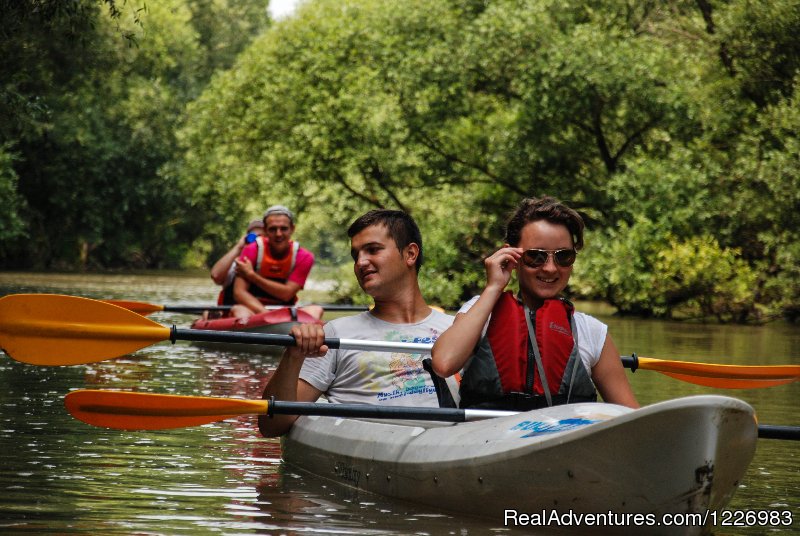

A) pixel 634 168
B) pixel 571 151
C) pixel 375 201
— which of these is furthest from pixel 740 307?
pixel 375 201

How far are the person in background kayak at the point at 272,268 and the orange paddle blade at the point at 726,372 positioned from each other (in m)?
6.35

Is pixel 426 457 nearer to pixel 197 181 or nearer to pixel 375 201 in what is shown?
pixel 375 201

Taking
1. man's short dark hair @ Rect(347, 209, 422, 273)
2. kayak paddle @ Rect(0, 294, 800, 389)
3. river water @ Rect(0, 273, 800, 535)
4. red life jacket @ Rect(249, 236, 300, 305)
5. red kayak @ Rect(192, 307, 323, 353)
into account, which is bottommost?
river water @ Rect(0, 273, 800, 535)

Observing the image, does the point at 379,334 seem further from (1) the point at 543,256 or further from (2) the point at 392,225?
(1) the point at 543,256

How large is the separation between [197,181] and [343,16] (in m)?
9.09

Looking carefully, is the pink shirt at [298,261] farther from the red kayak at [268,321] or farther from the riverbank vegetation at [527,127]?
the riverbank vegetation at [527,127]

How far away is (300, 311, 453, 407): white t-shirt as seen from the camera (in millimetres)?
5469

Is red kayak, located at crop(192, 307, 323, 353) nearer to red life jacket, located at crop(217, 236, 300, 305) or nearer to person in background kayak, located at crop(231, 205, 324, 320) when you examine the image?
person in background kayak, located at crop(231, 205, 324, 320)

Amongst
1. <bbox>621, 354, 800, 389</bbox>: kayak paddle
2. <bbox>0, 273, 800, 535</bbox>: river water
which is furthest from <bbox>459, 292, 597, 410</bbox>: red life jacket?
<bbox>621, 354, 800, 389</bbox>: kayak paddle

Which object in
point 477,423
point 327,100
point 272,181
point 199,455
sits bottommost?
point 199,455

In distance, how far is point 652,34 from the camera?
25.6 m

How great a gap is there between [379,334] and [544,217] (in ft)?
3.53

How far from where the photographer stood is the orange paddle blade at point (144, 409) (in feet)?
17.1

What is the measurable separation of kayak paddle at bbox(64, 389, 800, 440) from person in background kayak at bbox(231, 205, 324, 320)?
6704 millimetres
